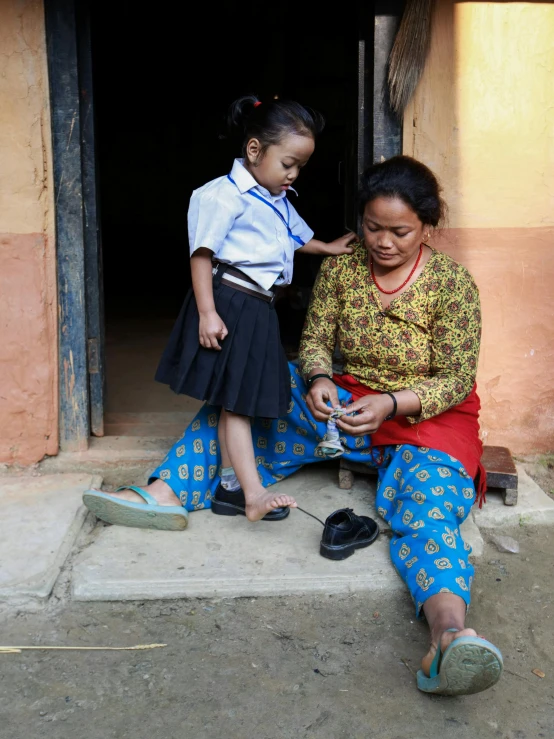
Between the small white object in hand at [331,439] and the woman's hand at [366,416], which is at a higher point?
the woman's hand at [366,416]

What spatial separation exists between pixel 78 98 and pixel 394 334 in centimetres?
153

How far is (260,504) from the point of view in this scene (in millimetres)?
2566

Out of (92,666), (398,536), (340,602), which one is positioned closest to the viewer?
(92,666)

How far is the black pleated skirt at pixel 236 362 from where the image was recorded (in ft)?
8.84

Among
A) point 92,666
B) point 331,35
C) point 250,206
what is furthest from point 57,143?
point 331,35

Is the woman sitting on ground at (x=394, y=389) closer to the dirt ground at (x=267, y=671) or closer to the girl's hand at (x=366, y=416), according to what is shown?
the girl's hand at (x=366, y=416)

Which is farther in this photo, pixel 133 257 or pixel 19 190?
pixel 133 257

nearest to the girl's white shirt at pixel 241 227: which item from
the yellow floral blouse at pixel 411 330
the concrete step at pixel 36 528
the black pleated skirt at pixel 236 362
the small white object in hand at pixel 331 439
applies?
the black pleated skirt at pixel 236 362

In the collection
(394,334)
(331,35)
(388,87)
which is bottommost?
(394,334)

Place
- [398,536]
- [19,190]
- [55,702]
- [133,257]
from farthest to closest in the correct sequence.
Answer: [133,257] < [19,190] < [398,536] < [55,702]

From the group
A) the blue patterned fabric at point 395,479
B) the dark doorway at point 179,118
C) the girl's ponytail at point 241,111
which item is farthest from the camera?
the dark doorway at point 179,118

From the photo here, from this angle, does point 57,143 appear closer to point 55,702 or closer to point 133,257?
point 55,702

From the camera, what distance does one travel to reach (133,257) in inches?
379

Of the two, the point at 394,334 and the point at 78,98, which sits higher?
the point at 78,98
